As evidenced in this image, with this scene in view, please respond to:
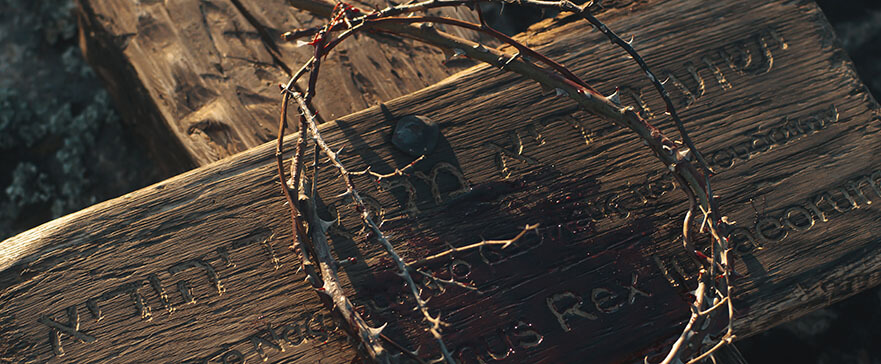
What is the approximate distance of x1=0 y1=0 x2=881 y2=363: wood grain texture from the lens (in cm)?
202

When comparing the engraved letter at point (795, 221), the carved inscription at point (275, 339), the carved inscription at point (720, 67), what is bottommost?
the engraved letter at point (795, 221)

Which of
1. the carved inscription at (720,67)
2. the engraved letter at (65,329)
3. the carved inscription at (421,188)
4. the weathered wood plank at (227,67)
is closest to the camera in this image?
A: the engraved letter at (65,329)

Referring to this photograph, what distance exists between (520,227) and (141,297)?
4.10 feet

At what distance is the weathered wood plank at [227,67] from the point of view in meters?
2.41

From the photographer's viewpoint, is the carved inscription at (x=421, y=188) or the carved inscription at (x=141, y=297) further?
the carved inscription at (x=421, y=188)

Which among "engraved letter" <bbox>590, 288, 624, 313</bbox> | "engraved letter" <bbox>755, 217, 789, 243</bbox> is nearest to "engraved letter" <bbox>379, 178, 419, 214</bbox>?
"engraved letter" <bbox>590, 288, 624, 313</bbox>

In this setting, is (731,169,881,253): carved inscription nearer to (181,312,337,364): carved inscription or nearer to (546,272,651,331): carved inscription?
(546,272,651,331): carved inscription

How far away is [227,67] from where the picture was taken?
2479 mm

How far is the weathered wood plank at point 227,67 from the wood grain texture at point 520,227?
263mm

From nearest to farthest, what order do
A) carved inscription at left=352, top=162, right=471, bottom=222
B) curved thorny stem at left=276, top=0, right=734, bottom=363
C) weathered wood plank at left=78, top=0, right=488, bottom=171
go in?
curved thorny stem at left=276, top=0, right=734, bottom=363, carved inscription at left=352, top=162, right=471, bottom=222, weathered wood plank at left=78, top=0, right=488, bottom=171

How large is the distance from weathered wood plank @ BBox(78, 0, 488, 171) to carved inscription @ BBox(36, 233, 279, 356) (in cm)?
47

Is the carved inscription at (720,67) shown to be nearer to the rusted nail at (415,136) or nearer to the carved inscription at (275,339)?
the rusted nail at (415,136)

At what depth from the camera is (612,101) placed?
191cm

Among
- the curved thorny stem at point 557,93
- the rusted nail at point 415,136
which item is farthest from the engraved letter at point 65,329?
the rusted nail at point 415,136
